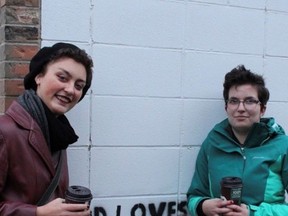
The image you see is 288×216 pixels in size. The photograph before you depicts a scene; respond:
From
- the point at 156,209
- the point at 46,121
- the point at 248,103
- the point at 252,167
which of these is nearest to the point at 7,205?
the point at 46,121

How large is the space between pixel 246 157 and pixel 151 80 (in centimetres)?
80

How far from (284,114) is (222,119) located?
518mm

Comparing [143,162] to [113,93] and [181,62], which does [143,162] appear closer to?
[113,93]

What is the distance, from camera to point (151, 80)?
3268 mm

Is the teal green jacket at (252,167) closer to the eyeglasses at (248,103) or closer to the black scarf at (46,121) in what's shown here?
the eyeglasses at (248,103)

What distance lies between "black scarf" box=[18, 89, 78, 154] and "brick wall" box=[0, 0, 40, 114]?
0.44 metres

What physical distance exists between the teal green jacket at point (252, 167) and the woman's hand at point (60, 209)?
107 centimetres

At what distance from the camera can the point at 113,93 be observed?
10.4ft

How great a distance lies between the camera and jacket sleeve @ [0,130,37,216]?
86.4 inches

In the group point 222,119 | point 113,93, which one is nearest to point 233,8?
point 222,119

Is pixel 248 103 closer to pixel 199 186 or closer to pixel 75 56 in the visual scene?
pixel 199 186

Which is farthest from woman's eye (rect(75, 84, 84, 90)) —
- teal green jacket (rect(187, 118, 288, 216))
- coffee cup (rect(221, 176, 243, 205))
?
teal green jacket (rect(187, 118, 288, 216))

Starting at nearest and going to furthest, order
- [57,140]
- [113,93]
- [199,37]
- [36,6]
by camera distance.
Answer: [57,140] < [36,6] < [113,93] < [199,37]

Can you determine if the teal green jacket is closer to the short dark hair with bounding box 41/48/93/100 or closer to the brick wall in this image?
the short dark hair with bounding box 41/48/93/100
